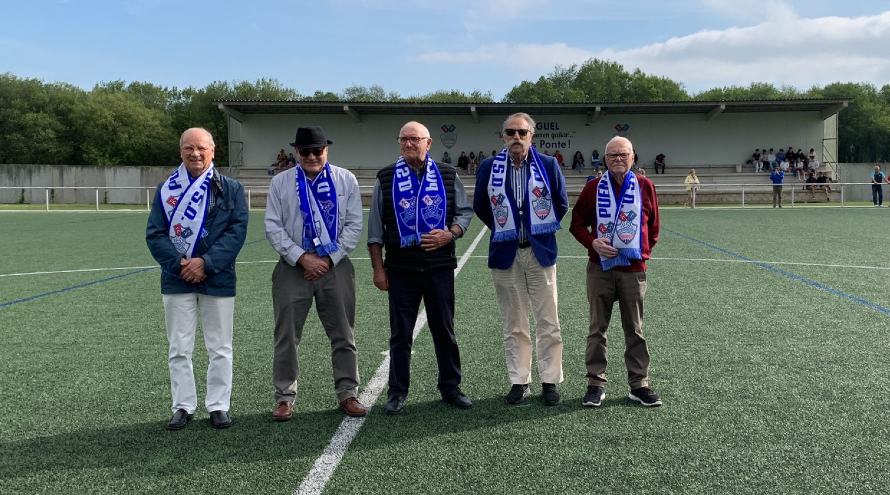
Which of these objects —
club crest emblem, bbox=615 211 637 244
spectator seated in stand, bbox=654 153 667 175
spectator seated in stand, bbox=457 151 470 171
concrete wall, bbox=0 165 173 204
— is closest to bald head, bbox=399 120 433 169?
club crest emblem, bbox=615 211 637 244

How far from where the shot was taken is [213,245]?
166 inches

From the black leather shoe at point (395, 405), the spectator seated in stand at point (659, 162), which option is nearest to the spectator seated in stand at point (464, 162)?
the spectator seated in stand at point (659, 162)

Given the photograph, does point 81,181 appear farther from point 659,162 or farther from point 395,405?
point 395,405

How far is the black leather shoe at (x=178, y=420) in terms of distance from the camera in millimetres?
4117

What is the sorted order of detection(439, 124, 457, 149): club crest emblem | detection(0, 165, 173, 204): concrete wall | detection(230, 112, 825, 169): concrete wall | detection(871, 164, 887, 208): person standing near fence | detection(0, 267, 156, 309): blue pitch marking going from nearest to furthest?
detection(0, 267, 156, 309): blue pitch marking
detection(871, 164, 887, 208): person standing near fence
detection(230, 112, 825, 169): concrete wall
detection(439, 124, 457, 149): club crest emblem
detection(0, 165, 173, 204): concrete wall

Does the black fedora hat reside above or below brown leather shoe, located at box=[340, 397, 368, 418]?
above

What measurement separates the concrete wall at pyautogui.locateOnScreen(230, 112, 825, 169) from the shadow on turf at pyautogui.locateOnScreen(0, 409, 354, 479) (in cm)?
3791

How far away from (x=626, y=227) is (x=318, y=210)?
75.0 inches

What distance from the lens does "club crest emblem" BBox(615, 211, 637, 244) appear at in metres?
4.45

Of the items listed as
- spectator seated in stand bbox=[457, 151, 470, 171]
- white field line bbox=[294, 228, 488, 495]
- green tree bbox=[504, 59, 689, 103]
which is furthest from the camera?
green tree bbox=[504, 59, 689, 103]

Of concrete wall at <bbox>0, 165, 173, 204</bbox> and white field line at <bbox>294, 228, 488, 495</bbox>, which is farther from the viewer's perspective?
concrete wall at <bbox>0, 165, 173, 204</bbox>

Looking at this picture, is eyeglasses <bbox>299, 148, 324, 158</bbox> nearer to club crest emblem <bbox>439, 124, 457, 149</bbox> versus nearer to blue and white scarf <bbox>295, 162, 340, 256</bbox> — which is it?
blue and white scarf <bbox>295, 162, 340, 256</bbox>

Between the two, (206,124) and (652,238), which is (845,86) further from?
(652,238)

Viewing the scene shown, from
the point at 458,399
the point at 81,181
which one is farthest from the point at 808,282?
the point at 81,181
